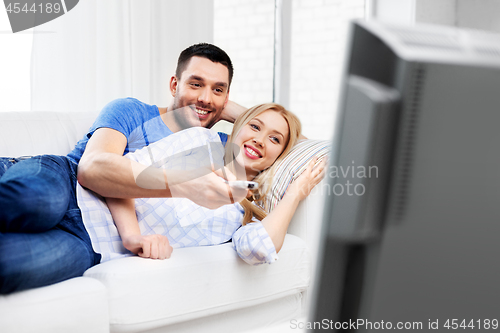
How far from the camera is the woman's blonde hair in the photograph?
1.49 metres

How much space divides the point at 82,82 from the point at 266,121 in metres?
1.03

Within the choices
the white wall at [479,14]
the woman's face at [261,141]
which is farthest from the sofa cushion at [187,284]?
the white wall at [479,14]

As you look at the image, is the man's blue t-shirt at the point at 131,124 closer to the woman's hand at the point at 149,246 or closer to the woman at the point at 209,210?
the woman at the point at 209,210

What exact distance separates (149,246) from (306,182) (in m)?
0.56

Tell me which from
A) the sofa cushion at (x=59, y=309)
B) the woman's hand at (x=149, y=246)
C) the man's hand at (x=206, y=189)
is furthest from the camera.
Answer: the woman's hand at (x=149, y=246)

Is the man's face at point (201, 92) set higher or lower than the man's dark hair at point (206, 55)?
lower

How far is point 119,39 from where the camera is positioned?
225 cm

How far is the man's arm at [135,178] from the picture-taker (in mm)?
1020

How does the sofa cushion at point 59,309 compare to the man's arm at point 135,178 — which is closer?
the sofa cushion at point 59,309

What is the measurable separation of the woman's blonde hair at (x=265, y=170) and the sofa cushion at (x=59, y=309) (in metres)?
0.56

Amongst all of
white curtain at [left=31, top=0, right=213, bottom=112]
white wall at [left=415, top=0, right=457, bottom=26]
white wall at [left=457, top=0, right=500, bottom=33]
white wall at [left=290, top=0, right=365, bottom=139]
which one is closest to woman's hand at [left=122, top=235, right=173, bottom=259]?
white curtain at [left=31, top=0, right=213, bottom=112]

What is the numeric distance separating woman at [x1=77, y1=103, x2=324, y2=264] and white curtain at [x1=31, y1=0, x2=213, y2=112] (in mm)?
906

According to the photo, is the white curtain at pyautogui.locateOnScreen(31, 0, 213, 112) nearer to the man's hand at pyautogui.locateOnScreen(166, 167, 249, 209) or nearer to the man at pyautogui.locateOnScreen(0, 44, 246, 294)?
the man at pyautogui.locateOnScreen(0, 44, 246, 294)

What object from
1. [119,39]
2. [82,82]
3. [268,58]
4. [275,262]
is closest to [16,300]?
[275,262]
